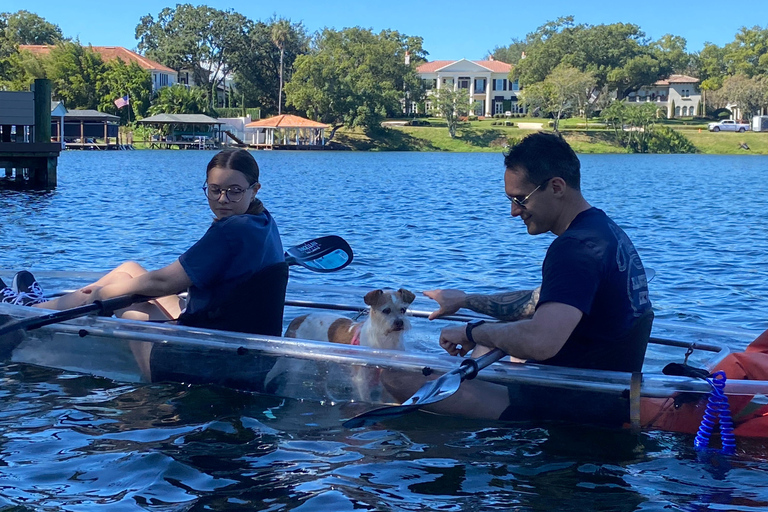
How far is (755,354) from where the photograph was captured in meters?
4.97

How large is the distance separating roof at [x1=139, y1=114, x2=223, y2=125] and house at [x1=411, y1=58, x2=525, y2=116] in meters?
42.2

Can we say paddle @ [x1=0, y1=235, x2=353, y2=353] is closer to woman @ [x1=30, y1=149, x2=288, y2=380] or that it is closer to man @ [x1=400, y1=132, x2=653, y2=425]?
woman @ [x1=30, y1=149, x2=288, y2=380]

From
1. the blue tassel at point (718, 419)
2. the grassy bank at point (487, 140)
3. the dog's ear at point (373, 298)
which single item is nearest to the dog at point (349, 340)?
the dog's ear at point (373, 298)

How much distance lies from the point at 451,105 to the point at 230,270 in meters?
81.4

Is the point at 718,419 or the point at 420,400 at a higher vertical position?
the point at 420,400

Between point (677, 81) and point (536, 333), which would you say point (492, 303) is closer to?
point (536, 333)

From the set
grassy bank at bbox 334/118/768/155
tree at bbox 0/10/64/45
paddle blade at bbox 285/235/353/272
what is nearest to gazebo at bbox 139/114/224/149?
grassy bank at bbox 334/118/768/155

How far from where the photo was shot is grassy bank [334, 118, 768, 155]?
3297 inches

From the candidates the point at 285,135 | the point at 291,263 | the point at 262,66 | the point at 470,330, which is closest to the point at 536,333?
the point at 470,330

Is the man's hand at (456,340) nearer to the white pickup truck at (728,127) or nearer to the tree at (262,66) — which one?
the tree at (262,66)

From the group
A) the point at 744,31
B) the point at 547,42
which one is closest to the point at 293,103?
the point at 547,42

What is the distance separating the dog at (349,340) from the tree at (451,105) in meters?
80.3

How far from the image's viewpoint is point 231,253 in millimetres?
5348

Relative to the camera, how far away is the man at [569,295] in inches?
171
